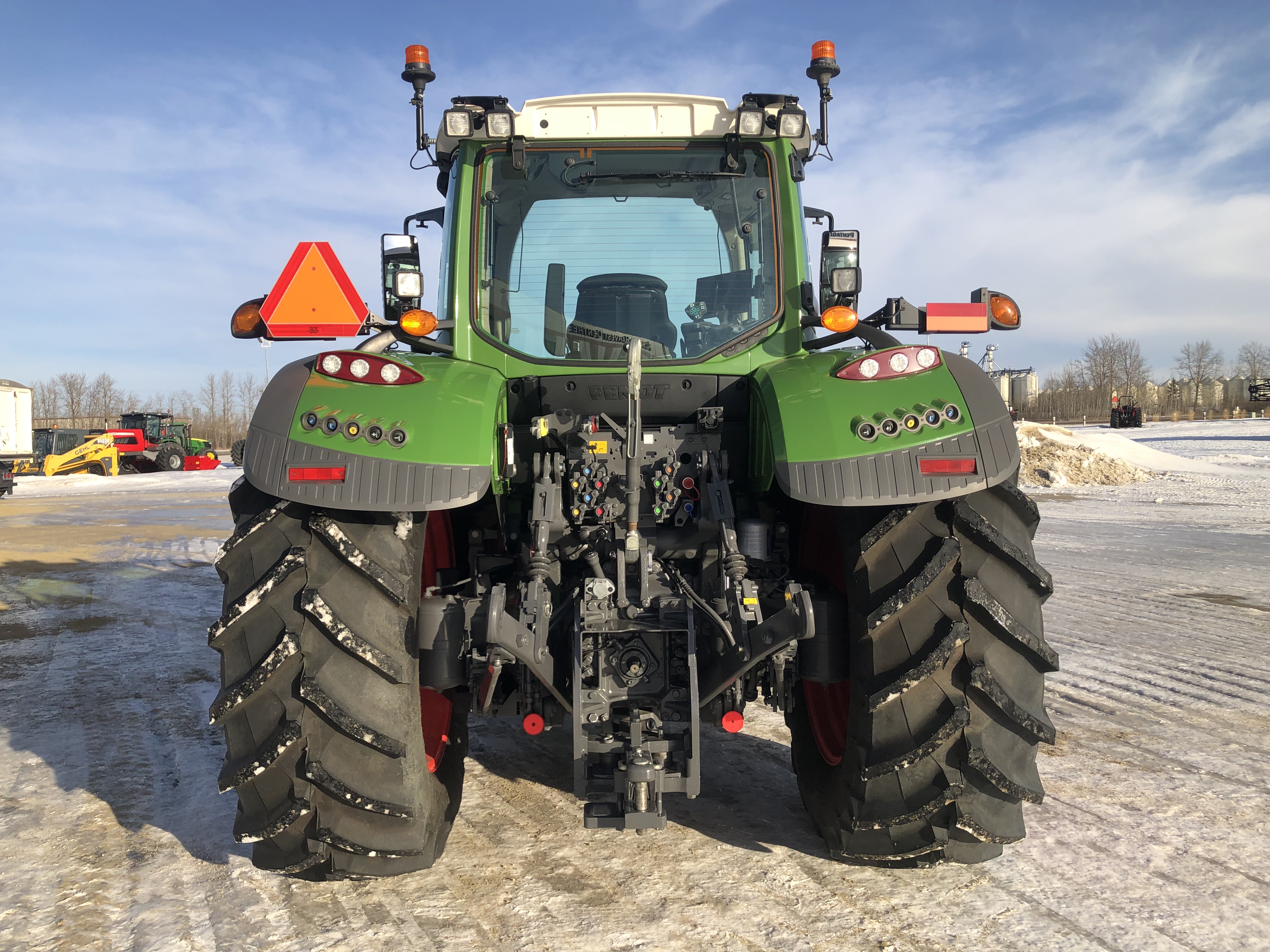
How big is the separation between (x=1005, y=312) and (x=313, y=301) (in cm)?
256

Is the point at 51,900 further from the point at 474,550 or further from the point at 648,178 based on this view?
the point at 648,178

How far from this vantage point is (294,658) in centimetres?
247

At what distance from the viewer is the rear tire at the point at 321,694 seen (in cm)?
245

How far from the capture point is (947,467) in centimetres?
254

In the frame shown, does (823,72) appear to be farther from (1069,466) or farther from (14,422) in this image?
(14,422)

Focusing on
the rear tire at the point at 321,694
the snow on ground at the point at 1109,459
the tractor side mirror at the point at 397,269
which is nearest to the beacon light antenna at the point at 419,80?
the tractor side mirror at the point at 397,269

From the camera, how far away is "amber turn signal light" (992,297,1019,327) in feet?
10.6

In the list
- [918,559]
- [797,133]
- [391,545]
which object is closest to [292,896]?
[391,545]

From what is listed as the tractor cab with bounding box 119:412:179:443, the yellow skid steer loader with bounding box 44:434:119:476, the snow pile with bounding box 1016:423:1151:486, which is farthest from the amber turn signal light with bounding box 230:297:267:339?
the tractor cab with bounding box 119:412:179:443

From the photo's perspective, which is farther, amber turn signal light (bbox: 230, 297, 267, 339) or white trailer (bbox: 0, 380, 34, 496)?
white trailer (bbox: 0, 380, 34, 496)

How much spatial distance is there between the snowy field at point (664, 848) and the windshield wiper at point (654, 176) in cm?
239

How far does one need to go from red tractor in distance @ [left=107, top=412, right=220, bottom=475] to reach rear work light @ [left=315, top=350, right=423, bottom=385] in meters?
35.7

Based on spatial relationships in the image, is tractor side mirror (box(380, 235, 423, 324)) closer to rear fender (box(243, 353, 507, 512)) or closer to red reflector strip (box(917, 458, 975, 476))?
rear fender (box(243, 353, 507, 512))

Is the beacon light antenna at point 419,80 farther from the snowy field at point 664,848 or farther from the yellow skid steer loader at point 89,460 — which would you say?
the yellow skid steer loader at point 89,460
